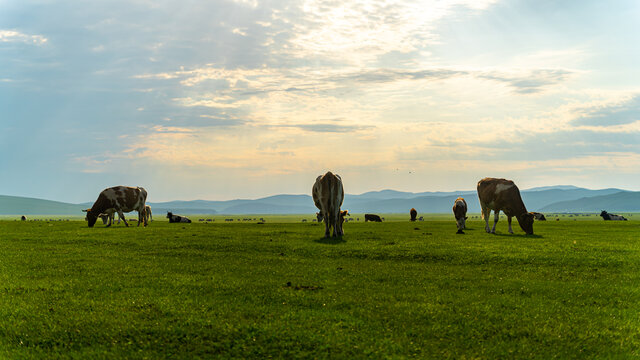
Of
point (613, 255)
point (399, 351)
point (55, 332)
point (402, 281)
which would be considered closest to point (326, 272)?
point (402, 281)

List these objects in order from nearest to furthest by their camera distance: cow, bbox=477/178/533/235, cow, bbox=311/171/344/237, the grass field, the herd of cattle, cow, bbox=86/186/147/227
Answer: the grass field → cow, bbox=311/171/344/237 → the herd of cattle → cow, bbox=477/178/533/235 → cow, bbox=86/186/147/227

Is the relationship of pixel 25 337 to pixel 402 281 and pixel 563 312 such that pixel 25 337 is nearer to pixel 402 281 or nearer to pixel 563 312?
pixel 402 281

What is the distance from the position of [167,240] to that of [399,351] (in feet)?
64.4

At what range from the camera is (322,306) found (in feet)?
35.2

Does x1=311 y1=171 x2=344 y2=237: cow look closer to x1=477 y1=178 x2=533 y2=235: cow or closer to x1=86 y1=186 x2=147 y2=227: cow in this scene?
x1=477 y1=178 x2=533 y2=235: cow

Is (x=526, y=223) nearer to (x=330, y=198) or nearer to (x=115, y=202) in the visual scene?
(x=330, y=198)

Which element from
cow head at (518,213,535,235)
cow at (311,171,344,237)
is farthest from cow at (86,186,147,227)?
cow head at (518,213,535,235)

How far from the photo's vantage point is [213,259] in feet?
59.7

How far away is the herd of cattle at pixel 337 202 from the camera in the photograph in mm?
27359

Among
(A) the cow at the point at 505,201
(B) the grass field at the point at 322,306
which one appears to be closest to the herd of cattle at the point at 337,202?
(A) the cow at the point at 505,201

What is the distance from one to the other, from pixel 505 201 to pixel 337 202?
14.6 meters

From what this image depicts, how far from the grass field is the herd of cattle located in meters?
8.63

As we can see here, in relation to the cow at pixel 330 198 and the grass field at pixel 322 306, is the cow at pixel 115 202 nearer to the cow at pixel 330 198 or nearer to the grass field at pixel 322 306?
the cow at pixel 330 198

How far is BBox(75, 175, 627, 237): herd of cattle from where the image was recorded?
27.4m
